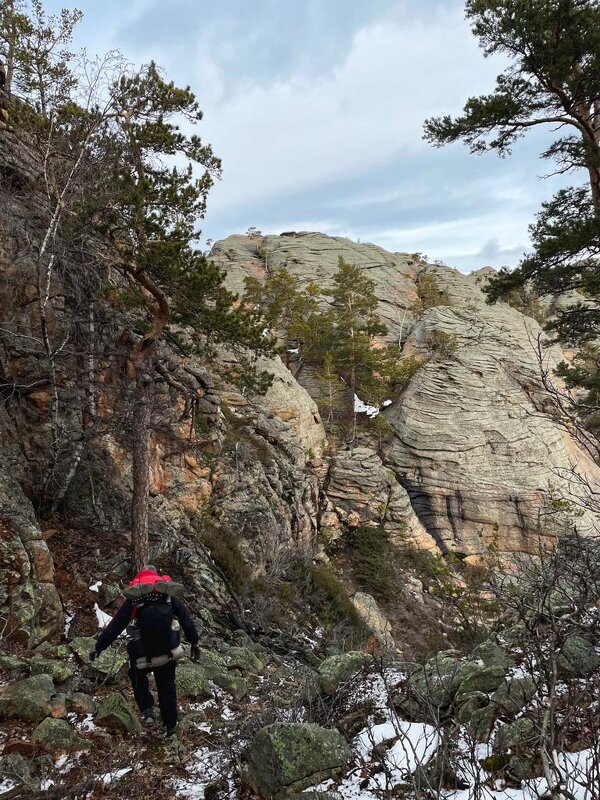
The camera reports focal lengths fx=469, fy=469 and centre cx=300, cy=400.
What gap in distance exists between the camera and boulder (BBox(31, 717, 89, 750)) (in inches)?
165

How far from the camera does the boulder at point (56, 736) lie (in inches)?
165

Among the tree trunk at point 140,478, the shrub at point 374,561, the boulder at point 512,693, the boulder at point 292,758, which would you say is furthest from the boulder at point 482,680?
the shrub at point 374,561

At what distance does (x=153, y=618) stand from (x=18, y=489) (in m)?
4.58

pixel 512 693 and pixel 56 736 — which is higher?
pixel 512 693

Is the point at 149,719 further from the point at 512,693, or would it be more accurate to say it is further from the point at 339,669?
the point at 512,693

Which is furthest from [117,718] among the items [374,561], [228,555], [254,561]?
[374,561]

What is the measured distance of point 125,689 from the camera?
5805 mm

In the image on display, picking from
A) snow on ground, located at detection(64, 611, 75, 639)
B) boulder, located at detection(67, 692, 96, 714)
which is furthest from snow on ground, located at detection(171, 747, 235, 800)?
snow on ground, located at detection(64, 611, 75, 639)

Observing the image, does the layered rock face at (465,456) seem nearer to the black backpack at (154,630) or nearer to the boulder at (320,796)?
the black backpack at (154,630)

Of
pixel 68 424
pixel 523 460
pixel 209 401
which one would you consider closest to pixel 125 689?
pixel 68 424

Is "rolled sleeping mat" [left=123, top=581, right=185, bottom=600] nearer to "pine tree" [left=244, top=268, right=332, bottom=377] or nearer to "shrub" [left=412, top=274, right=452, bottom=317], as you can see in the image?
"pine tree" [left=244, top=268, right=332, bottom=377]

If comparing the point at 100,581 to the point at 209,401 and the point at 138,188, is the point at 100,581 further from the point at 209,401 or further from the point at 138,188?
the point at 209,401

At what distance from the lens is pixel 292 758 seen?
336cm

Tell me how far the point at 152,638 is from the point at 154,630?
3.3 inches
